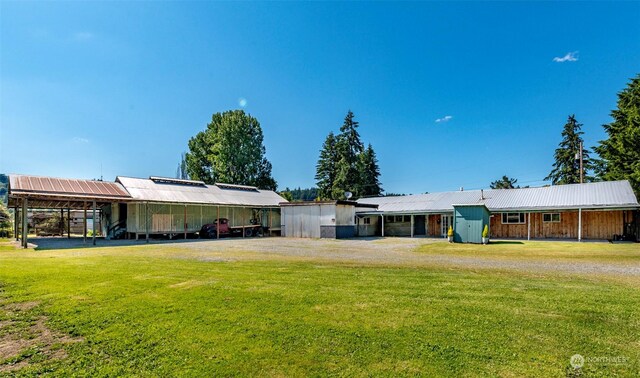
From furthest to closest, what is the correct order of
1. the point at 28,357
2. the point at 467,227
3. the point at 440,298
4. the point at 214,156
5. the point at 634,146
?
1. the point at 214,156
2. the point at 634,146
3. the point at 467,227
4. the point at 440,298
5. the point at 28,357

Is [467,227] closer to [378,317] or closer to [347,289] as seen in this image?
[347,289]

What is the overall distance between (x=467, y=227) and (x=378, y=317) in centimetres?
1810

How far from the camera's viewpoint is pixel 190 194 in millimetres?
29172

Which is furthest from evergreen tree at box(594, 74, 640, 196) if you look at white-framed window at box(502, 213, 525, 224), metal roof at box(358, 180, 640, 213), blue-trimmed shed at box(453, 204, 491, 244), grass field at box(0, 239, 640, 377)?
grass field at box(0, 239, 640, 377)

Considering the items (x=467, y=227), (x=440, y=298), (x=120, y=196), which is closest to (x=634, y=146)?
(x=467, y=227)

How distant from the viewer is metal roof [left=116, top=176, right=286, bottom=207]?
2587cm

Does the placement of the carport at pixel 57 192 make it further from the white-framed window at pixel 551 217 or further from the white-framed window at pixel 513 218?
the white-framed window at pixel 551 217

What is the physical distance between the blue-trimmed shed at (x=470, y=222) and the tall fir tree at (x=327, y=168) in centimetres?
3173

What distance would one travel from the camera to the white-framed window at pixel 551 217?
2466cm

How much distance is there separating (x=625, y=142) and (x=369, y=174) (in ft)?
99.0

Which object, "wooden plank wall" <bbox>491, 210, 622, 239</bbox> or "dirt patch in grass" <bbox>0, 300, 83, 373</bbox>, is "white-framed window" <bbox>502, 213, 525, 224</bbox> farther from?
"dirt patch in grass" <bbox>0, 300, 83, 373</bbox>

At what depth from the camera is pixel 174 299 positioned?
621 cm

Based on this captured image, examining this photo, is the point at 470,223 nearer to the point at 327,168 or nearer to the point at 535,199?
the point at 535,199

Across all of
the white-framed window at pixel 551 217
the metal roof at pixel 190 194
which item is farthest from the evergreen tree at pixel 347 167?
the white-framed window at pixel 551 217
